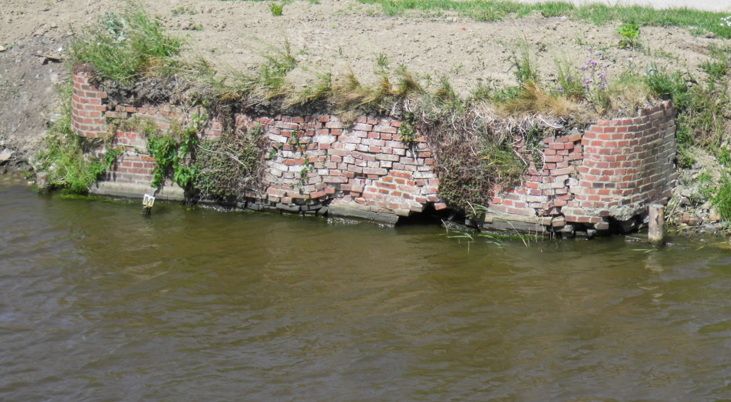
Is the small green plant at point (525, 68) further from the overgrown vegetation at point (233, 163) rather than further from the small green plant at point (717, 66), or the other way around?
the overgrown vegetation at point (233, 163)

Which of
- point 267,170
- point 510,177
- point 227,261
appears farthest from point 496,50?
point 227,261

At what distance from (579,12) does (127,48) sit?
550 cm

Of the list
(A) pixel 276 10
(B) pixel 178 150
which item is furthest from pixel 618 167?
(A) pixel 276 10

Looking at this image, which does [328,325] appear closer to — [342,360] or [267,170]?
[342,360]

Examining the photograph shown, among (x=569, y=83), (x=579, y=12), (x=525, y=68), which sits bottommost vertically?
(x=569, y=83)

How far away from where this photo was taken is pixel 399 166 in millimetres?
10977

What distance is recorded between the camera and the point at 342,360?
27.4 ft

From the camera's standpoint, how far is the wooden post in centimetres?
1043

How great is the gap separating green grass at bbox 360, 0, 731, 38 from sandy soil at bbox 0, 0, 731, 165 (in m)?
0.19

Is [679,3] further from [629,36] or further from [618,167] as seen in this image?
[618,167]

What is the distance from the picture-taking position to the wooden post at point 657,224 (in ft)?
34.2

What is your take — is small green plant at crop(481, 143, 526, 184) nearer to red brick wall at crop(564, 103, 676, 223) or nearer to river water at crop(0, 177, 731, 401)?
red brick wall at crop(564, 103, 676, 223)

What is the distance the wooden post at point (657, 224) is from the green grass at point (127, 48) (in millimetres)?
5431

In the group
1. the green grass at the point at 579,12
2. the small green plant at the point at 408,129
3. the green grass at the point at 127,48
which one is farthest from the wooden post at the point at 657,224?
the green grass at the point at 127,48
